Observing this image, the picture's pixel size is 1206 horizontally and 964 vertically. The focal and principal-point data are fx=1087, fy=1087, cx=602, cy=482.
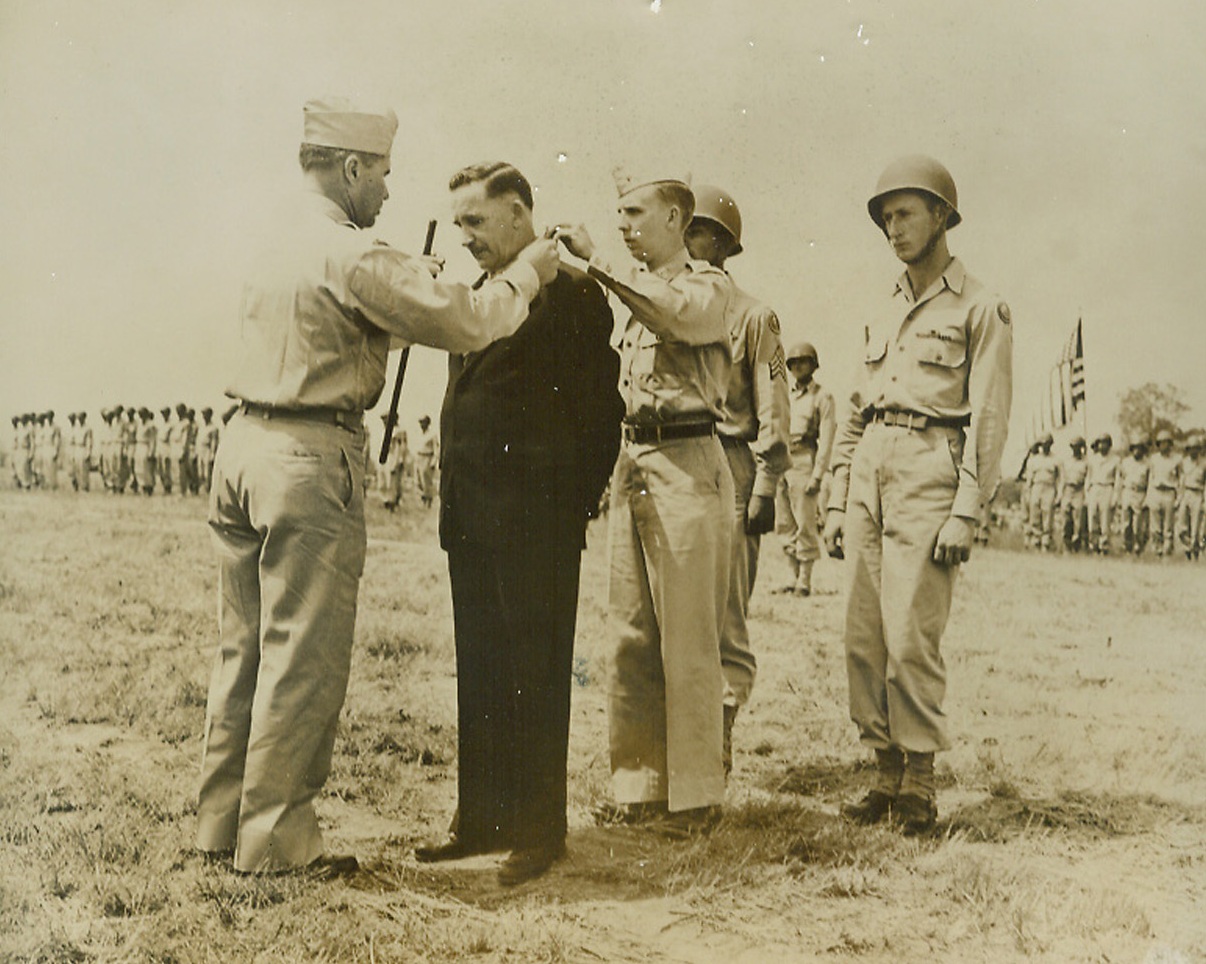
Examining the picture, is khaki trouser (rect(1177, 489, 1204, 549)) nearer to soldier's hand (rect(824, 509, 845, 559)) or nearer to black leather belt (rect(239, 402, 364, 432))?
soldier's hand (rect(824, 509, 845, 559))

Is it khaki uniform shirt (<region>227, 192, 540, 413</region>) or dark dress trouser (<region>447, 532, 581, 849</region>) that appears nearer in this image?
khaki uniform shirt (<region>227, 192, 540, 413</region>)

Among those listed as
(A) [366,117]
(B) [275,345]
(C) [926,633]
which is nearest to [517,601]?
(B) [275,345]

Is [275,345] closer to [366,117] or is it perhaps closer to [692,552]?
[366,117]

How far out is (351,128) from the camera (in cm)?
332

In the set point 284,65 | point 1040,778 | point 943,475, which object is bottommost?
point 1040,778

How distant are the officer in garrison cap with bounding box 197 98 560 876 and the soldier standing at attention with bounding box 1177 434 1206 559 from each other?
7.97 ft

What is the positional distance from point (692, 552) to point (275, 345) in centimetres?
140

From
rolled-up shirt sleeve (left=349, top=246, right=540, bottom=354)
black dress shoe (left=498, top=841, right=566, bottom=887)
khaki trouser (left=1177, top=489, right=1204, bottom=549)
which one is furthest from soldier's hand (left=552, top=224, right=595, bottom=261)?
khaki trouser (left=1177, top=489, right=1204, bottom=549)

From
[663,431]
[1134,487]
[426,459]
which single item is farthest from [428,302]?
[1134,487]

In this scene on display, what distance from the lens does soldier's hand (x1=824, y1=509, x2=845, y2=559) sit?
374 centimetres

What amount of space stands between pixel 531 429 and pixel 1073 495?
7.68ft

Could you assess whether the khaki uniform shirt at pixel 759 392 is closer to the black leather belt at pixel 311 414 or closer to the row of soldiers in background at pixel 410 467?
the row of soldiers in background at pixel 410 467

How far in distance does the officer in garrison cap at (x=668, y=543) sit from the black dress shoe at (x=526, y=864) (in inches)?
11.8

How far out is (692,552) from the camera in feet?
11.3
